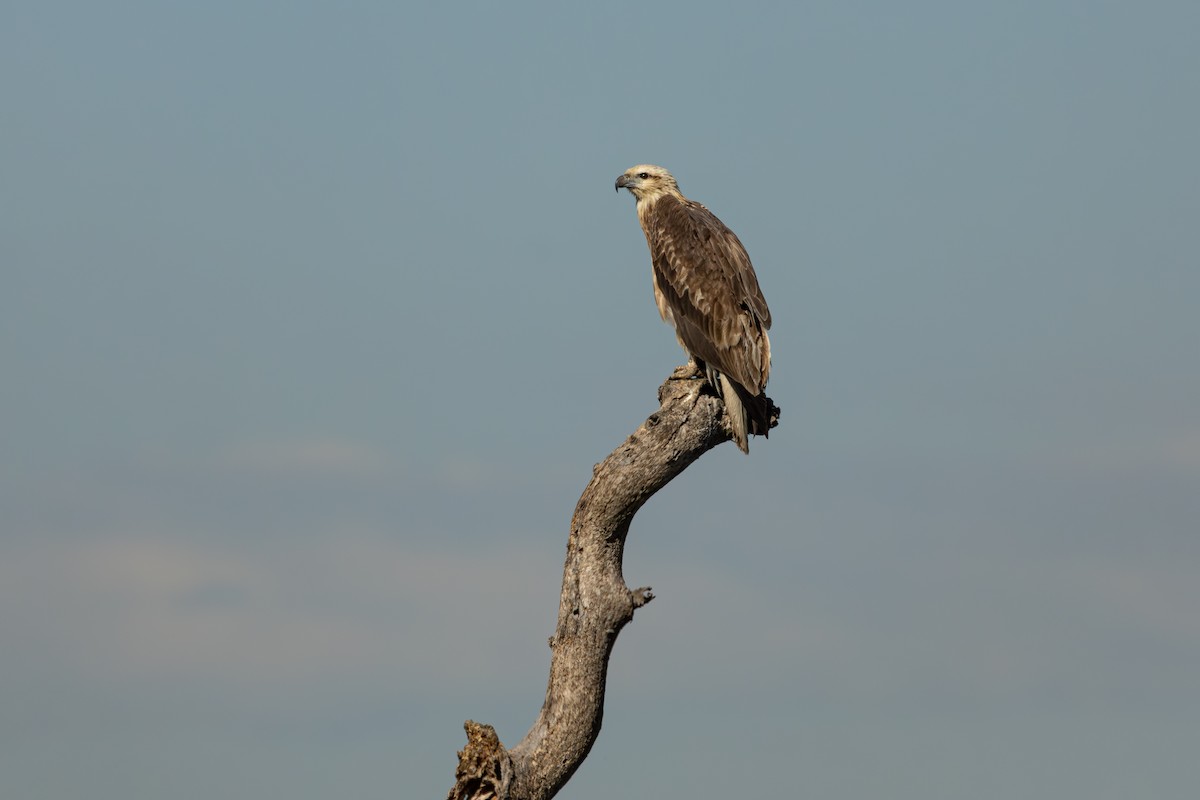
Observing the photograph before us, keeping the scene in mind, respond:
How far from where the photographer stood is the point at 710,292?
11781 mm

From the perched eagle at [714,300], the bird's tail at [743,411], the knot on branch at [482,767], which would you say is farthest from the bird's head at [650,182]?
the knot on branch at [482,767]

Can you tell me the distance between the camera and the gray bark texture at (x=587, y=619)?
10.1m

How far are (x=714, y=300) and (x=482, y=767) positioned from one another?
4.69 metres

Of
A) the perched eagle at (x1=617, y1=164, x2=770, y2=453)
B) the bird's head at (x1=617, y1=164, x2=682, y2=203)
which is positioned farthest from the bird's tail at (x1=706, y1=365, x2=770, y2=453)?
the bird's head at (x1=617, y1=164, x2=682, y2=203)

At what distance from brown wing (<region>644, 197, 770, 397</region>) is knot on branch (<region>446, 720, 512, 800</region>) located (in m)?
3.71

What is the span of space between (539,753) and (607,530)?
6.28ft

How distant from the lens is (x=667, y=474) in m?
10.8

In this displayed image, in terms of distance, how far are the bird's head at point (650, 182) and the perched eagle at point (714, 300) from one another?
4 cm

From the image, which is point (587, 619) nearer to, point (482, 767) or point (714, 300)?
point (482, 767)

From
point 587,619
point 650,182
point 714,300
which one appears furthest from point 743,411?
point 650,182

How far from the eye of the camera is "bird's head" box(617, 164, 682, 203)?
1327cm

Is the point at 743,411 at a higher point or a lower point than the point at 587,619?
higher

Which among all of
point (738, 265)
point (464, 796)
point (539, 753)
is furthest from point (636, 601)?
point (738, 265)

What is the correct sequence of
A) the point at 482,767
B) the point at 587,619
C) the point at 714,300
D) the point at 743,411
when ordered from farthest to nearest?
1. the point at 714,300
2. the point at 743,411
3. the point at 587,619
4. the point at 482,767
